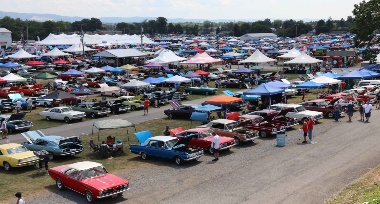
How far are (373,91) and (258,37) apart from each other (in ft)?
398

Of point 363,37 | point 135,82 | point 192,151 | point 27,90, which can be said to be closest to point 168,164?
point 192,151

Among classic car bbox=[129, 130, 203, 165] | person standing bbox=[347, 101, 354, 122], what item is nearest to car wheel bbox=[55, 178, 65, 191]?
classic car bbox=[129, 130, 203, 165]

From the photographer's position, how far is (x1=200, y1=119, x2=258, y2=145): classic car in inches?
890

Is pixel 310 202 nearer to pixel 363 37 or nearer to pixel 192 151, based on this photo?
pixel 192 151

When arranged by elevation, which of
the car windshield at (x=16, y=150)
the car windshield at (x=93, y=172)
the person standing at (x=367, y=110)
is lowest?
the car windshield at (x=16, y=150)

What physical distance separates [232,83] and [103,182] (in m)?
33.0

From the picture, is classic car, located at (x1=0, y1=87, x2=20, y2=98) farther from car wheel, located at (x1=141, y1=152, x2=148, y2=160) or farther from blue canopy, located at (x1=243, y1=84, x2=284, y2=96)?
car wheel, located at (x1=141, y1=152, x2=148, y2=160)

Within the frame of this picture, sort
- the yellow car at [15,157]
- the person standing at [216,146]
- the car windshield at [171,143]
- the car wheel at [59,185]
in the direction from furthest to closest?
the car windshield at [171,143] → the person standing at [216,146] → the yellow car at [15,157] → the car wheel at [59,185]

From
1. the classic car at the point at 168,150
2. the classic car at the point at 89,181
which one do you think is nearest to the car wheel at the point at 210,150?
the classic car at the point at 168,150

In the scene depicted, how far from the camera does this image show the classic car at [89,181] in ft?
48.2

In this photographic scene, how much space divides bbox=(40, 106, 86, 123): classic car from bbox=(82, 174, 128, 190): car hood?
1541 centimetres

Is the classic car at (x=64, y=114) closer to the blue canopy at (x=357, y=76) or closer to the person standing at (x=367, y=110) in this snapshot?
the person standing at (x=367, y=110)

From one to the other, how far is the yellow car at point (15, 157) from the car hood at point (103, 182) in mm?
4911

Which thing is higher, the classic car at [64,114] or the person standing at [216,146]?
the person standing at [216,146]
